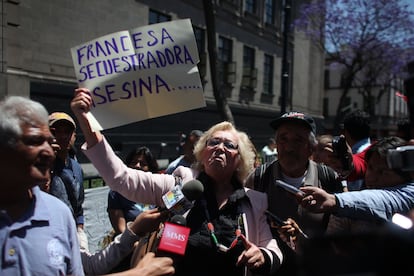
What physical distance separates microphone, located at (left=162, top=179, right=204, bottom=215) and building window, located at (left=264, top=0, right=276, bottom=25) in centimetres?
2386

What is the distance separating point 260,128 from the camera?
2525 cm

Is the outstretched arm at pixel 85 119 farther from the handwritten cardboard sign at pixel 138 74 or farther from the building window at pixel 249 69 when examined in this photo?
the building window at pixel 249 69

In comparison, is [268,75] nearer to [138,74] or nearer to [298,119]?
[298,119]

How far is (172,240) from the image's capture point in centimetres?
203

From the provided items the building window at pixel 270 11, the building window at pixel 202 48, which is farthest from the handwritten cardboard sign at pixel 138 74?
the building window at pixel 270 11

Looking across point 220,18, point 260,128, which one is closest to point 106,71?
point 220,18

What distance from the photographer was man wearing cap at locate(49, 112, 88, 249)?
3539 mm

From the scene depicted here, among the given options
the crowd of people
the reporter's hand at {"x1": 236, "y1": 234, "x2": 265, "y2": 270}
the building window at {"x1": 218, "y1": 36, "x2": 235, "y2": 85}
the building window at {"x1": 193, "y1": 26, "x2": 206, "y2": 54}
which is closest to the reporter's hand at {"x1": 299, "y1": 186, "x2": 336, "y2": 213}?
the crowd of people

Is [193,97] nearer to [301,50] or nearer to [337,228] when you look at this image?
[337,228]

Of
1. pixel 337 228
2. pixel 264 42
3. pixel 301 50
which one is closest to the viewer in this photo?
pixel 337 228

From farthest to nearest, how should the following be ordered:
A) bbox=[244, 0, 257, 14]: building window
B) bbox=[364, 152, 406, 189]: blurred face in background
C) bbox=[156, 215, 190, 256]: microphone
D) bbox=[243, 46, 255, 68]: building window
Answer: bbox=[244, 0, 257, 14]: building window, bbox=[243, 46, 255, 68]: building window, bbox=[364, 152, 406, 189]: blurred face in background, bbox=[156, 215, 190, 256]: microphone

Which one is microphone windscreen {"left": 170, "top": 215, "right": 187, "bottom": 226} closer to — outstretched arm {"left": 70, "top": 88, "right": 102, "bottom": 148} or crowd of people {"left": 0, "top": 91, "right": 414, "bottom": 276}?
crowd of people {"left": 0, "top": 91, "right": 414, "bottom": 276}

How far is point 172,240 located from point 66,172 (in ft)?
6.53

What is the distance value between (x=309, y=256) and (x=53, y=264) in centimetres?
139
